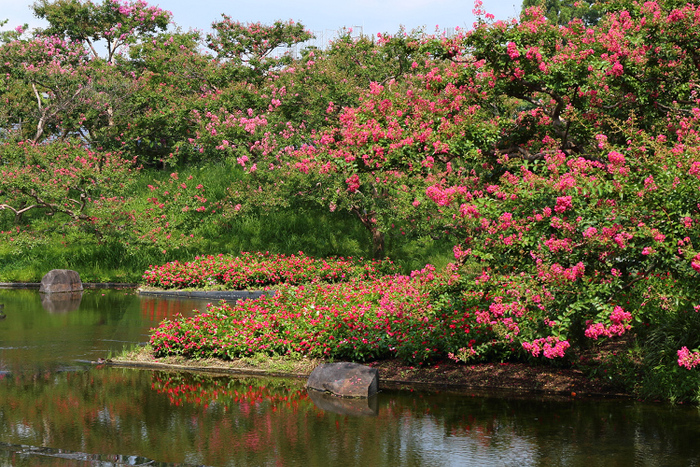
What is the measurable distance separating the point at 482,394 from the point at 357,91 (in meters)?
14.1

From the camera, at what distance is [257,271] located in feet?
73.3

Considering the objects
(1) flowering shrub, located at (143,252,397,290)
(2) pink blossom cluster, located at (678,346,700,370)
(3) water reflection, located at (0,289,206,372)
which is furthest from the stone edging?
(2) pink blossom cluster, located at (678,346,700,370)

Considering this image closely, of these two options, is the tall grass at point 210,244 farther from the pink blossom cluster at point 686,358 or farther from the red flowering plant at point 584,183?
the pink blossom cluster at point 686,358

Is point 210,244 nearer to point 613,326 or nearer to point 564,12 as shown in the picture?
point 613,326

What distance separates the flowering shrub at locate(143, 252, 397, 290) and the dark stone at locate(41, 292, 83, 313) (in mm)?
2430

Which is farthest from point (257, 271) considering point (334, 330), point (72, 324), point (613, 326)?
point (613, 326)

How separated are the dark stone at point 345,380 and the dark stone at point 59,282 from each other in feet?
49.6

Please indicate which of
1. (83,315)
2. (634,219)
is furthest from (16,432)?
(83,315)

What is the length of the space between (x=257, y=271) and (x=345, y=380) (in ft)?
39.2

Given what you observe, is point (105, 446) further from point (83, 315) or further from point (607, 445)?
point (83, 315)

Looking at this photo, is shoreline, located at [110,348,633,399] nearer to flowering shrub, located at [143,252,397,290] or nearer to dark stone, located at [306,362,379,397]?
dark stone, located at [306,362,379,397]

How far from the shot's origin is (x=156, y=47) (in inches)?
1400

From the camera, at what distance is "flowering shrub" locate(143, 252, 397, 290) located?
73.5ft

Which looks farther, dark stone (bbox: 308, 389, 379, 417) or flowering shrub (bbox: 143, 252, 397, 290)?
flowering shrub (bbox: 143, 252, 397, 290)
